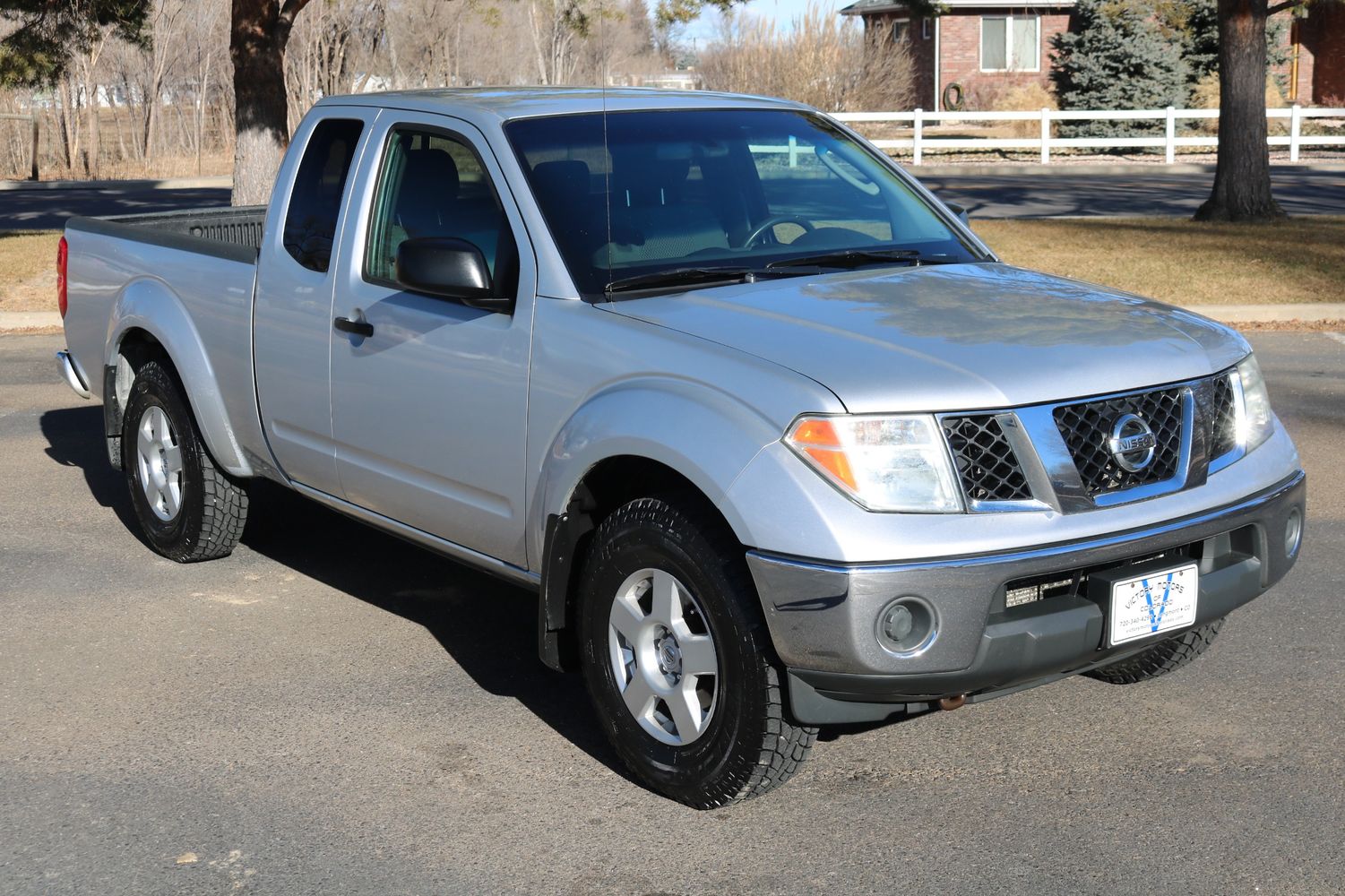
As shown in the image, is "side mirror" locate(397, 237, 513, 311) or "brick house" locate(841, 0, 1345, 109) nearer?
"side mirror" locate(397, 237, 513, 311)

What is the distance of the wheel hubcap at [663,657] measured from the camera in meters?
4.00

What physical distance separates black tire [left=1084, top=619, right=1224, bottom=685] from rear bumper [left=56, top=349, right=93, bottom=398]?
4703mm

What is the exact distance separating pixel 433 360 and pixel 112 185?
92.0ft

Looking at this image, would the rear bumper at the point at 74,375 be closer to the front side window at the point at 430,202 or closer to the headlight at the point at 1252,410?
the front side window at the point at 430,202

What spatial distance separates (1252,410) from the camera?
4.39 m

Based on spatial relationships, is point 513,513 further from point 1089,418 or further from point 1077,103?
point 1077,103

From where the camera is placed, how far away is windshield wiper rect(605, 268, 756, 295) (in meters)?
4.48

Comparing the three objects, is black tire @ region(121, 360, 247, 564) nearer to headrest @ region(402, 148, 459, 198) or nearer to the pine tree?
headrest @ region(402, 148, 459, 198)

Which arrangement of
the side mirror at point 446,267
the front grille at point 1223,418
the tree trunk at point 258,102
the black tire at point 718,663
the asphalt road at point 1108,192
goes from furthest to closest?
1. the asphalt road at point 1108,192
2. the tree trunk at point 258,102
3. the side mirror at point 446,267
4. the front grille at point 1223,418
5. the black tire at point 718,663

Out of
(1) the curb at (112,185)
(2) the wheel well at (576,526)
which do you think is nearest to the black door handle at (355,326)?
(2) the wheel well at (576,526)

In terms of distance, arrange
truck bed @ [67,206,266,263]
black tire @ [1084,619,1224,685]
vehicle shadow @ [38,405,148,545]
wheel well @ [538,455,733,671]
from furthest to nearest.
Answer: vehicle shadow @ [38,405,148,545] → truck bed @ [67,206,266,263] → black tire @ [1084,619,1224,685] → wheel well @ [538,455,733,671]

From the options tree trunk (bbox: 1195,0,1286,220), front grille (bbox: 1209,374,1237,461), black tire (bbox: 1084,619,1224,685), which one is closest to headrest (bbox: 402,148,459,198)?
front grille (bbox: 1209,374,1237,461)

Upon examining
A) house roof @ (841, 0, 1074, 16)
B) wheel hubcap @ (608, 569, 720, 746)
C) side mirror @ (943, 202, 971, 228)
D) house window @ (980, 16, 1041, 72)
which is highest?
house roof @ (841, 0, 1074, 16)

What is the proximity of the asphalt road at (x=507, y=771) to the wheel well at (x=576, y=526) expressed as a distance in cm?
44
